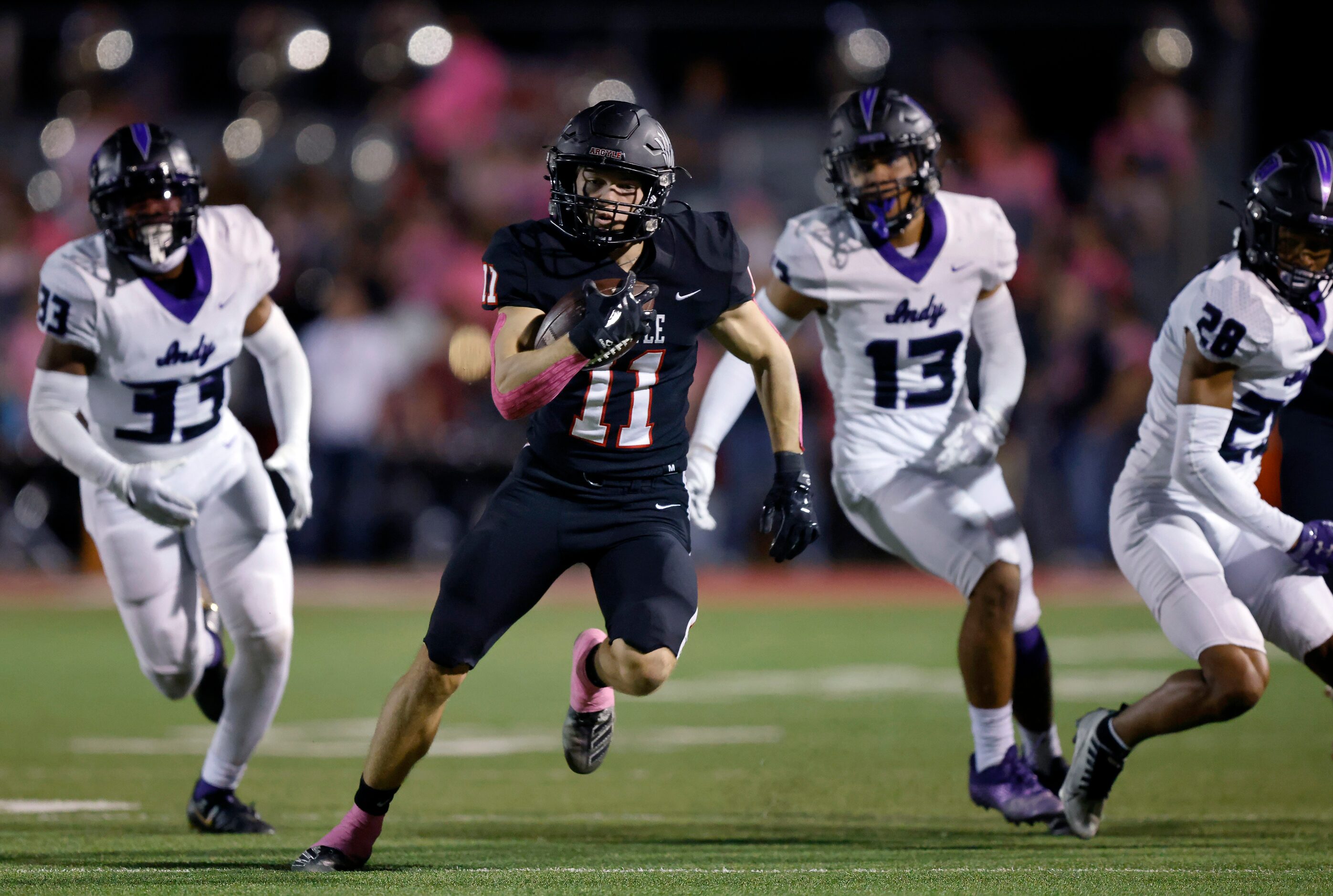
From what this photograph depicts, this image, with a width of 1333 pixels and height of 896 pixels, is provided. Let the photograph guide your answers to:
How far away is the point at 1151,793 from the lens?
18.5 ft

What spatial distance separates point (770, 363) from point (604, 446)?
0.48 m

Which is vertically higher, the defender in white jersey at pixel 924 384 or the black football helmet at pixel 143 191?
the black football helmet at pixel 143 191

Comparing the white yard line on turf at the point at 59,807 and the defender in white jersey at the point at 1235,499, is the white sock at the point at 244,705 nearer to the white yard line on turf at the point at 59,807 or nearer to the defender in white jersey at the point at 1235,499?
the white yard line on turf at the point at 59,807

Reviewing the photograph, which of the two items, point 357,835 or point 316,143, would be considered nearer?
point 357,835

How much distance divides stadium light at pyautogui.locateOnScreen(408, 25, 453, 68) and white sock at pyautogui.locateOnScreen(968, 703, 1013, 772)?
8.60 meters

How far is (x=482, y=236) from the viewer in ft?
38.9

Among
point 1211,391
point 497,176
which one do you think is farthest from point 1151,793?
point 497,176

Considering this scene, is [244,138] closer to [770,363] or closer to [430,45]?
[430,45]

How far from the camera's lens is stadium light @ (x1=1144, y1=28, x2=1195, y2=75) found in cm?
1202

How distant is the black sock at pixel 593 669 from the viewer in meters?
4.36

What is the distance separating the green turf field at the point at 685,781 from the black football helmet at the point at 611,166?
1547 millimetres

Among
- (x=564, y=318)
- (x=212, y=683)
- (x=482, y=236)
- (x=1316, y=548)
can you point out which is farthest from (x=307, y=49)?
(x=1316, y=548)

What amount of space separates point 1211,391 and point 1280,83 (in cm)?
849

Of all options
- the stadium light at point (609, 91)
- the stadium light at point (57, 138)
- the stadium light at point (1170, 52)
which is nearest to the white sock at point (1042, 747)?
the stadium light at point (609, 91)
